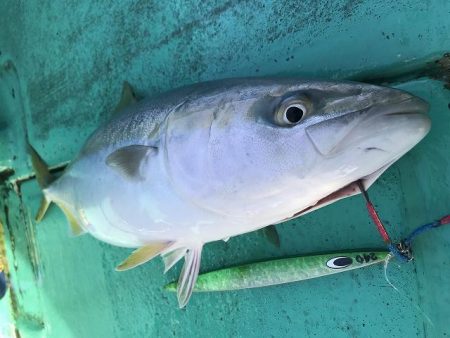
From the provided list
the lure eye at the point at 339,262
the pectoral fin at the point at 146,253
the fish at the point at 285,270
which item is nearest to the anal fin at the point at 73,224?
the pectoral fin at the point at 146,253

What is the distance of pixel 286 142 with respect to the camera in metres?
1.28

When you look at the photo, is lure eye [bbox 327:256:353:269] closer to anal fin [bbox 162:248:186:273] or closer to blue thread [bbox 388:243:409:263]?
blue thread [bbox 388:243:409:263]

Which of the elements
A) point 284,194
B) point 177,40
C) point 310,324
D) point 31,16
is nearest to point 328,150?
point 284,194

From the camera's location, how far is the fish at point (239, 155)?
1.23 meters

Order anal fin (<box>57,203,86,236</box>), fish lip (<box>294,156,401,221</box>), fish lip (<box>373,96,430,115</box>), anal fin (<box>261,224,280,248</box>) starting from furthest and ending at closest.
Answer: anal fin (<box>57,203,86,236</box>) → anal fin (<box>261,224,280,248</box>) → fish lip (<box>294,156,401,221</box>) → fish lip (<box>373,96,430,115</box>)

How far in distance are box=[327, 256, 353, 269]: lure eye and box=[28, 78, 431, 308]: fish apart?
241 millimetres

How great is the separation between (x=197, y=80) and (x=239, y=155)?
861 millimetres

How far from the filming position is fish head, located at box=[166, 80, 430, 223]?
1.22 m

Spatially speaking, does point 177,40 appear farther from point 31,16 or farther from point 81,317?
point 81,317

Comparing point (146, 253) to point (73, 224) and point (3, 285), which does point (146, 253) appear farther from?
point (3, 285)

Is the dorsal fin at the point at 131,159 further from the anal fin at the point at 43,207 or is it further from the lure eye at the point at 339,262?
the anal fin at the point at 43,207

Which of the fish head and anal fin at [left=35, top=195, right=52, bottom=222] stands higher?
anal fin at [left=35, top=195, right=52, bottom=222]

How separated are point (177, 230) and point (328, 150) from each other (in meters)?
0.59

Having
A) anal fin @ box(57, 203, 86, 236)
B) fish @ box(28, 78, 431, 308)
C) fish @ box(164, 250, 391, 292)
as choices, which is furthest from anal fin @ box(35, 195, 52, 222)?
fish @ box(164, 250, 391, 292)
